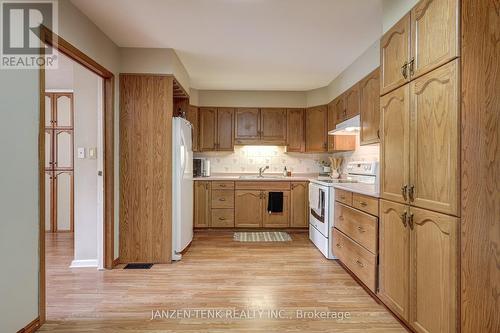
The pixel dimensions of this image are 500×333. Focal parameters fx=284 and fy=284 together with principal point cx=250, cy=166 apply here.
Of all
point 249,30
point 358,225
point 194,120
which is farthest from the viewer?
point 194,120

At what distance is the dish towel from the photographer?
4645mm

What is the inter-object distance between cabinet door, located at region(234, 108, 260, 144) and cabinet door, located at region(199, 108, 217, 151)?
383 mm

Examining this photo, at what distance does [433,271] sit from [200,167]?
399cm

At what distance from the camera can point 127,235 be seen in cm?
316

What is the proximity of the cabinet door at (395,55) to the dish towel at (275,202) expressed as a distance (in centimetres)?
276

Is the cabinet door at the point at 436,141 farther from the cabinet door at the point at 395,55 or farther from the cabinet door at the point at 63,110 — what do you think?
the cabinet door at the point at 63,110

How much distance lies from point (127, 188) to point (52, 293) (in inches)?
45.6

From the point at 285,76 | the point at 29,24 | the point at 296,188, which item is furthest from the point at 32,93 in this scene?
the point at 296,188

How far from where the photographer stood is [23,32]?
1.81 meters

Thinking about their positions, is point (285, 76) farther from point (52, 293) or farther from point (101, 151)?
point (52, 293)

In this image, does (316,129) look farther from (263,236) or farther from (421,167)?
(421,167)

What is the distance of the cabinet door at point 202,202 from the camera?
4652mm

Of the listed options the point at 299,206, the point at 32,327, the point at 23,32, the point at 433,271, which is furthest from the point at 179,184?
the point at 433,271

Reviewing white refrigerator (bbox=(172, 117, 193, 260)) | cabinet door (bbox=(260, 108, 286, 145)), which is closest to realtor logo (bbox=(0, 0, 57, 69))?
white refrigerator (bbox=(172, 117, 193, 260))
